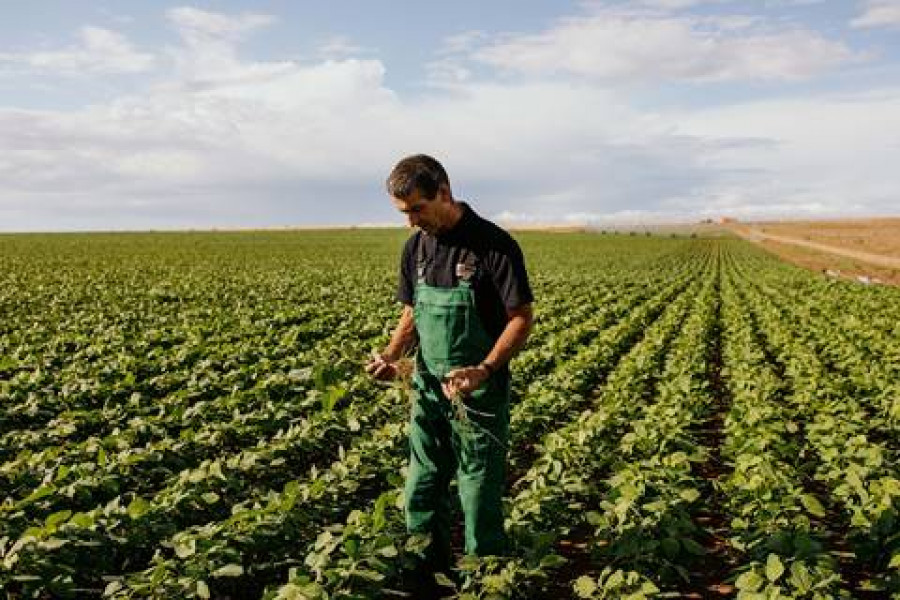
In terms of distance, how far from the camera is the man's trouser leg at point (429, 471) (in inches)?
171

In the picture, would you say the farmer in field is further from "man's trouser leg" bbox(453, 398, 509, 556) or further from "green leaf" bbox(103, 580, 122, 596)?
"green leaf" bbox(103, 580, 122, 596)

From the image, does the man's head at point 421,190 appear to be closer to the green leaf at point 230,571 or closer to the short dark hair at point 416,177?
the short dark hair at point 416,177

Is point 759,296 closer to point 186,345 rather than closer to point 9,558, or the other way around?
point 186,345

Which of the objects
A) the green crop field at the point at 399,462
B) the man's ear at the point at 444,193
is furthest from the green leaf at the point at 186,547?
the man's ear at the point at 444,193

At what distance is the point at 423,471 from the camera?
439 cm

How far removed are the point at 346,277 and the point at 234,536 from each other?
86.5 ft

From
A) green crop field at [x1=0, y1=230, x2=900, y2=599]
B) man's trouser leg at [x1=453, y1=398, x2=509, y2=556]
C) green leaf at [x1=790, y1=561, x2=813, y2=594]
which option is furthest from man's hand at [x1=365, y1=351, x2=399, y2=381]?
green leaf at [x1=790, y1=561, x2=813, y2=594]

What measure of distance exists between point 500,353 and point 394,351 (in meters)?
0.77

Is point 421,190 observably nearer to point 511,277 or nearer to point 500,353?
point 511,277

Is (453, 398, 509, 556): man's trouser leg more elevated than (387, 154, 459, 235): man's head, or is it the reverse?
(387, 154, 459, 235): man's head

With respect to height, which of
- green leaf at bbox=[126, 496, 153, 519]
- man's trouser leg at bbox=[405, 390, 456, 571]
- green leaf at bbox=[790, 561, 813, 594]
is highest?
man's trouser leg at bbox=[405, 390, 456, 571]

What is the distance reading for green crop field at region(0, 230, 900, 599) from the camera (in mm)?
4340

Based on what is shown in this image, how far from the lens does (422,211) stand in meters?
3.91

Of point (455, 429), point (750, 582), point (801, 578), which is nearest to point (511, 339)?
point (455, 429)
